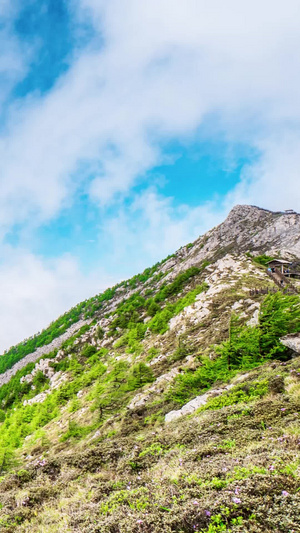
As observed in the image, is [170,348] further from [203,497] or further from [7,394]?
[7,394]

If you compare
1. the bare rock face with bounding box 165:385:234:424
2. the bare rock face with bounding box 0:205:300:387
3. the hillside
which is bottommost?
the bare rock face with bounding box 165:385:234:424

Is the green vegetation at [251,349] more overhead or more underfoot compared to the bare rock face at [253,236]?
more underfoot

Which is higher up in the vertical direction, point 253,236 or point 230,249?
point 230,249

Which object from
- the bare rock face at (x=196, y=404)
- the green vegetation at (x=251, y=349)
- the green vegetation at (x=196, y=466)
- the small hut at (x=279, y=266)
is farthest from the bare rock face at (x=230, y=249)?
the bare rock face at (x=196, y=404)

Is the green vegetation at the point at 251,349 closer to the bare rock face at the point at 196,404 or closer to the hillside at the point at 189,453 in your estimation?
the hillside at the point at 189,453

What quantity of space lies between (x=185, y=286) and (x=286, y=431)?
64022 mm

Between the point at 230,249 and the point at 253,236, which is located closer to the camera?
the point at 230,249

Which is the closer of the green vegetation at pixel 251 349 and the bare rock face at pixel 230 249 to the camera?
the green vegetation at pixel 251 349

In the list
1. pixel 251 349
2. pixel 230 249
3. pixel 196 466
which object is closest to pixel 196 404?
pixel 251 349

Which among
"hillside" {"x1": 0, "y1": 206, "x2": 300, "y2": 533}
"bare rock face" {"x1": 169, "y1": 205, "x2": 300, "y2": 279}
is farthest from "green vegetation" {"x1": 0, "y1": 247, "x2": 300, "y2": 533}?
"bare rock face" {"x1": 169, "y1": 205, "x2": 300, "y2": 279}

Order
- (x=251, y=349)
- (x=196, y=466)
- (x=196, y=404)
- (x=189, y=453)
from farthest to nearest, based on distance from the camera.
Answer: (x=251, y=349), (x=196, y=404), (x=189, y=453), (x=196, y=466)

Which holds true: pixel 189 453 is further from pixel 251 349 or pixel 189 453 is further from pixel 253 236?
pixel 253 236

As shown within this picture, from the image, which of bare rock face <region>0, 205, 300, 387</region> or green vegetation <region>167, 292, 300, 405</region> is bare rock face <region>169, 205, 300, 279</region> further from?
green vegetation <region>167, 292, 300, 405</region>

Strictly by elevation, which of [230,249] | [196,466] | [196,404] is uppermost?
[230,249]
